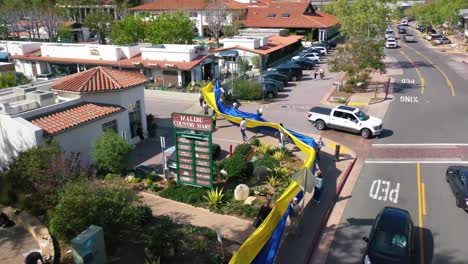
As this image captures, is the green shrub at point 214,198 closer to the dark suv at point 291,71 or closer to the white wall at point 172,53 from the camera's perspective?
the white wall at point 172,53

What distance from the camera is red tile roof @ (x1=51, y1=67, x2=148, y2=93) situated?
2268 centimetres

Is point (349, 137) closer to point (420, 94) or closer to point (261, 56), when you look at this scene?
point (420, 94)

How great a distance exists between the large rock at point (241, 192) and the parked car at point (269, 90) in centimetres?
1902

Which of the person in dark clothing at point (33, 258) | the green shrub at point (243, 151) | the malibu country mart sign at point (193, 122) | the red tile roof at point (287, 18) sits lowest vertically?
the green shrub at point (243, 151)

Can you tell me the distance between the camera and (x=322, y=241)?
1495 centimetres

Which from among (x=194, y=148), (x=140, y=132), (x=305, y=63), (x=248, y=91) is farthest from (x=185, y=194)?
(x=305, y=63)

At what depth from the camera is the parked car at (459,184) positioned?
16500 mm

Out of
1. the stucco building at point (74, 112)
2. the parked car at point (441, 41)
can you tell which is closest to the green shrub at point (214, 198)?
the stucco building at point (74, 112)

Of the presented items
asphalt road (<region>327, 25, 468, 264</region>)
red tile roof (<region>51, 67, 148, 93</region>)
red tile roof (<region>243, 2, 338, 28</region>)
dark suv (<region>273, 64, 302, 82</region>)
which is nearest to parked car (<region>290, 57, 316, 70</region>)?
dark suv (<region>273, 64, 302, 82</region>)

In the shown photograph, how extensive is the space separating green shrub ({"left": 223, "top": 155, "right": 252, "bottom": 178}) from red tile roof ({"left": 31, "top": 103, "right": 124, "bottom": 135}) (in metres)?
7.37

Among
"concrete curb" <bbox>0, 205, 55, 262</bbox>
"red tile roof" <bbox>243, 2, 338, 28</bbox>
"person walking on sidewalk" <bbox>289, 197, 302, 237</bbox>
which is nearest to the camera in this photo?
"concrete curb" <bbox>0, 205, 55, 262</bbox>

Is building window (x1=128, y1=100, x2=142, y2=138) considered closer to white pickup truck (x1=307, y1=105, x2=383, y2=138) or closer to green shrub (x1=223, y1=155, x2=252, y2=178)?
green shrub (x1=223, y1=155, x2=252, y2=178)

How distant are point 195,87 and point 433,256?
27627mm

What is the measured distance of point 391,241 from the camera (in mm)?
13109
